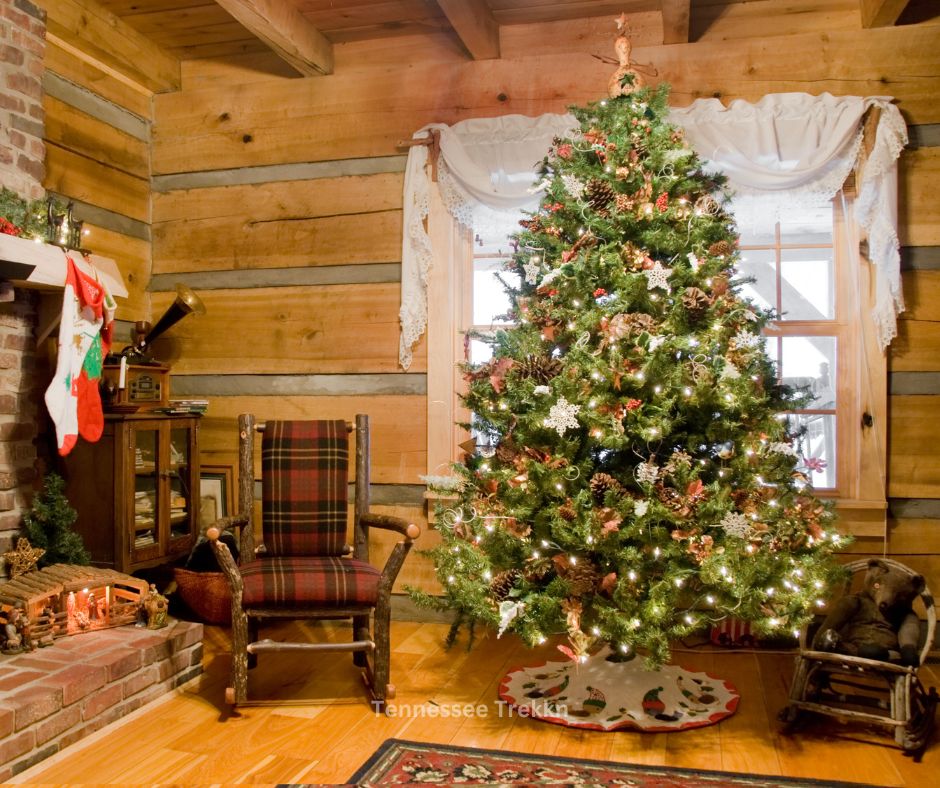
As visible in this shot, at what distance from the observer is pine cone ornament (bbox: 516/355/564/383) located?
285 centimetres

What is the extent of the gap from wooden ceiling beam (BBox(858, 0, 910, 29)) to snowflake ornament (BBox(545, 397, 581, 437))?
7.09 feet

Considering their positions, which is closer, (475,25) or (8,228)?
(8,228)

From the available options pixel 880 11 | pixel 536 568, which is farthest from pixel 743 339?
pixel 880 11

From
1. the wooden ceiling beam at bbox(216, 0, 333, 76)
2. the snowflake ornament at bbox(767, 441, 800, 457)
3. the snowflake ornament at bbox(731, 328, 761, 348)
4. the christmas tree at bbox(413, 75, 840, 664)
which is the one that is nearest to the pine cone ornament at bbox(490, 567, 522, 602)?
the christmas tree at bbox(413, 75, 840, 664)

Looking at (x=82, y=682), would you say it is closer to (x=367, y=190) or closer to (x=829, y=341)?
(x=367, y=190)

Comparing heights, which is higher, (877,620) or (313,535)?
(313,535)

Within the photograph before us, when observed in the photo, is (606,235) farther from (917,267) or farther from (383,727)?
(383,727)

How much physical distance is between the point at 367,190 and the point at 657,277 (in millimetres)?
→ 1873

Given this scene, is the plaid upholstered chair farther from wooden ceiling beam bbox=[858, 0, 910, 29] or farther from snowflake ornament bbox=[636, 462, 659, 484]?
wooden ceiling beam bbox=[858, 0, 910, 29]

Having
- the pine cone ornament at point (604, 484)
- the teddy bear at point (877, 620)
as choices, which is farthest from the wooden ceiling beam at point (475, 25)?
the teddy bear at point (877, 620)

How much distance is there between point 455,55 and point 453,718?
9.67 ft

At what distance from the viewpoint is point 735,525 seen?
2664mm

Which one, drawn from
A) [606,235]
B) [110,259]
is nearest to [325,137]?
[110,259]

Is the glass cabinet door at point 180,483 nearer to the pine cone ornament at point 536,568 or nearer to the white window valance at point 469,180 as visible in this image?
the white window valance at point 469,180
